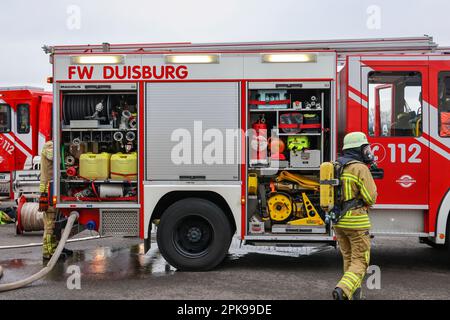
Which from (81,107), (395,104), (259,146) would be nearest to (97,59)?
(81,107)

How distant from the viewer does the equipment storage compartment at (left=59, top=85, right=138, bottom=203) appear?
718cm

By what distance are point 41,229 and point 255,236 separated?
5.25 metres

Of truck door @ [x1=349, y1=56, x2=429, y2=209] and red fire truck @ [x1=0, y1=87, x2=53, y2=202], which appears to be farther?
red fire truck @ [x1=0, y1=87, x2=53, y2=202]

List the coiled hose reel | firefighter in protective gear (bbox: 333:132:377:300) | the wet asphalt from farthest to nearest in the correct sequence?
the coiled hose reel
the wet asphalt
firefighter in protective gear (bbox: 333:132:377:300)

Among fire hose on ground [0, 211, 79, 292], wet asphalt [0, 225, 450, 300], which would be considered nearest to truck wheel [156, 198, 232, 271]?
wet asphalt [0, 225, 450, 300]

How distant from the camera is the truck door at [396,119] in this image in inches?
269

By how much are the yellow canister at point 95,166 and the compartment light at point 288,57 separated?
2.53 metres

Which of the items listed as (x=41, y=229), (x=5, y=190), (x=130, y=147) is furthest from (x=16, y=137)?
(x=130, y=147)

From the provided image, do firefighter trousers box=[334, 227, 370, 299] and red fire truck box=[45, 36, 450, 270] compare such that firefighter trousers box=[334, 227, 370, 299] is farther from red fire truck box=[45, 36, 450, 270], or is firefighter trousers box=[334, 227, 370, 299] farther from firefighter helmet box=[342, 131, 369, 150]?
red fire truck box=[45, 36, 450, 270]

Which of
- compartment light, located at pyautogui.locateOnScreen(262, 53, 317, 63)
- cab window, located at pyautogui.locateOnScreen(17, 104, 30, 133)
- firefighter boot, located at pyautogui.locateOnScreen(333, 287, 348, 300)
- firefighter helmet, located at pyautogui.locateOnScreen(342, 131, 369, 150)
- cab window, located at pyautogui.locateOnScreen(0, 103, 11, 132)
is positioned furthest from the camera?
cab window, located at pyautogui.locateOnScreen(0, 103, 11, 132)

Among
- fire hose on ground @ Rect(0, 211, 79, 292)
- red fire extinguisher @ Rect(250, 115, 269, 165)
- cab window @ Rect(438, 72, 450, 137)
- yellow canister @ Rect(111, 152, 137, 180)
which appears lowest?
fire hose on ground @ Rect(0, 211, 79, 292)

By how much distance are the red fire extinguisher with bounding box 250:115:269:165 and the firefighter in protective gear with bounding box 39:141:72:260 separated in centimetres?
291

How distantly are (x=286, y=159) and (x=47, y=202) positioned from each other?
344 centimetres
